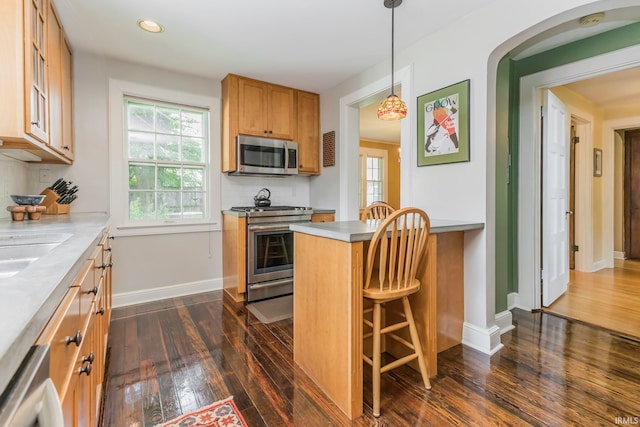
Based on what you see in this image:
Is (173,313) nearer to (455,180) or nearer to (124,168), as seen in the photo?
(124,168)

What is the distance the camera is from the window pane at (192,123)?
3.46 metres

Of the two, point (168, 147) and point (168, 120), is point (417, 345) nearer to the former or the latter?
point (168, 147)

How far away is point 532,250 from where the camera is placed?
288 centimetres

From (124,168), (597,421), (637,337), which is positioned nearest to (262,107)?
(124,168)

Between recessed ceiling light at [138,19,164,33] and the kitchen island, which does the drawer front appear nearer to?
the kitchen island

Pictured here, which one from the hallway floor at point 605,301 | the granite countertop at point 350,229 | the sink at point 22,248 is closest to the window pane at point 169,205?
the sink at point 22,248

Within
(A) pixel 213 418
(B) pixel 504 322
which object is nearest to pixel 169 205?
(A) pixel 213 418

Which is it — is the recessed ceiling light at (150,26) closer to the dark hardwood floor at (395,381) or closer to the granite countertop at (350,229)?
the granite countertop at (350,229)

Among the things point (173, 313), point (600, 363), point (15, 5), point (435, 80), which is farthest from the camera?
point (173, 313)

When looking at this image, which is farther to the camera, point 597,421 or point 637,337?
point 637,337

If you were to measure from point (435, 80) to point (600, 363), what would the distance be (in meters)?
2.32

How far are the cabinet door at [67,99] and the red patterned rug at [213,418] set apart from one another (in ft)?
7.10

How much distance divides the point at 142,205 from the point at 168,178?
394mm

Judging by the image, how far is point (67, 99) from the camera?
8.43 ft
